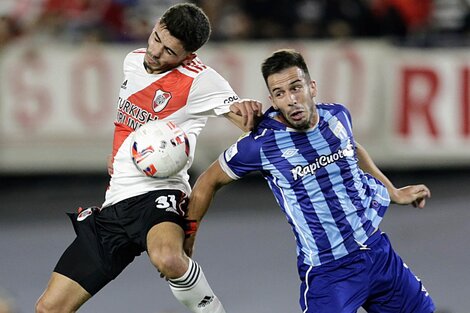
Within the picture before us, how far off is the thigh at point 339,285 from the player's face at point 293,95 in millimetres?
736

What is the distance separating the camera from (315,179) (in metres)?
5.55

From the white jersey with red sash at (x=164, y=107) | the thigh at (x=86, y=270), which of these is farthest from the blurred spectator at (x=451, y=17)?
the thigh at (x=86, y=270)

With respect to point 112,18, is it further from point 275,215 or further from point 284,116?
point 284,116

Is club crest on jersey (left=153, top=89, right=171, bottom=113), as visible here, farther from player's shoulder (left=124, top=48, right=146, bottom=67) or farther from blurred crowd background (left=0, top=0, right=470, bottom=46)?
blurred crowd background (left=0, top=0, right=470, bottom=46)

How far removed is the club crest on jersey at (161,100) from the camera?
19.6ft

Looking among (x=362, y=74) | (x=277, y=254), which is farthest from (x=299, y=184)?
(x=362, y=74)

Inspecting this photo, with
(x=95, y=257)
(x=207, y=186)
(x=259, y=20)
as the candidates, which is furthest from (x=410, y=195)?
(x=259, y=20)

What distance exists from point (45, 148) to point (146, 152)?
596 centimetres

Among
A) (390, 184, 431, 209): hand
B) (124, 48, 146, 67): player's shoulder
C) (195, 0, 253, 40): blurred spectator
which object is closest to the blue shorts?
(390, 184, 431, 209): hand

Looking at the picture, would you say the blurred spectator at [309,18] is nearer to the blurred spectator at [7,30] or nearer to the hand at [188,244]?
the blurred spectator at [7,30]

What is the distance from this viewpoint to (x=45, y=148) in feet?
37.7

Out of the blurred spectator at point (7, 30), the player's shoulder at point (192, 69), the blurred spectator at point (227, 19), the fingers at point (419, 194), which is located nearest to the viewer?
the fingers at point (419, 194)

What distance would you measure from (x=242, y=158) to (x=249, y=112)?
243 mm

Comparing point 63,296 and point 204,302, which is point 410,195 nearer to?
point 204,302
